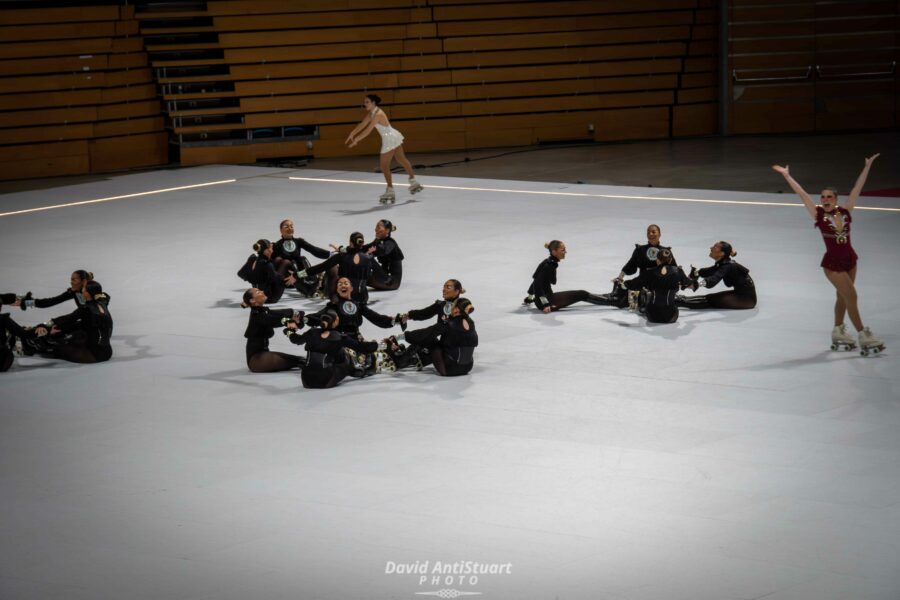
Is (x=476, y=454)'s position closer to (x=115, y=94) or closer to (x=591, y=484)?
(x=591, y=484)

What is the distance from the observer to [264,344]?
11.1m

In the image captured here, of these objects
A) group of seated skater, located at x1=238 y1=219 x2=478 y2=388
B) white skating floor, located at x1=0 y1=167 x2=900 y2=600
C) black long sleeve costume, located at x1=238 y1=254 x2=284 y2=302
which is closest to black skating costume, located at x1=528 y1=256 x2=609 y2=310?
white skating floor, located at x1=0 y1=167 x2=900 y2=600

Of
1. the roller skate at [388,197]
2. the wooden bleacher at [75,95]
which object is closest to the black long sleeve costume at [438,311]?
the roller skate at [388,197]

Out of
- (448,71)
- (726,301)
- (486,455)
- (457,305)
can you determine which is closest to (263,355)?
(457,305)

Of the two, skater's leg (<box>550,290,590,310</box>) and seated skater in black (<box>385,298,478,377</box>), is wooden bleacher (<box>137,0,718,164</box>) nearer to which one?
skater's leg (<box>550,290,590,310</box>)

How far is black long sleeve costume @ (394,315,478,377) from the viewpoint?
1061 cm

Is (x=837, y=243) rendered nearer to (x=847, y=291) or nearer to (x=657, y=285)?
(x=847, y=291)

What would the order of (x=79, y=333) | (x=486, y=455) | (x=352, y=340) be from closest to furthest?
(x=486, y=455)
(x=352, y=340)
(x=79, y=333)

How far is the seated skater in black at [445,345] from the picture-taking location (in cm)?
1061

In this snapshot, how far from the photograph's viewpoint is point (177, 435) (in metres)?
9.55

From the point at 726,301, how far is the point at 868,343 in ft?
6.85

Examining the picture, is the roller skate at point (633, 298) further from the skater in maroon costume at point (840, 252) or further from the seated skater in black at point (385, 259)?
the seated skater in black at point (385, 259)

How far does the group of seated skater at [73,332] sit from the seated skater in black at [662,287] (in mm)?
5191

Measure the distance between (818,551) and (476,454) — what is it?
2.63m
